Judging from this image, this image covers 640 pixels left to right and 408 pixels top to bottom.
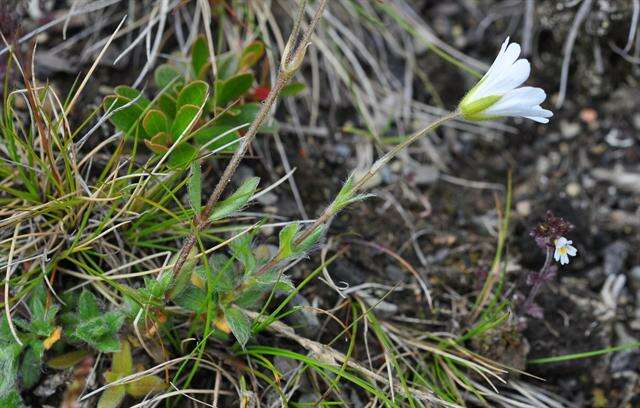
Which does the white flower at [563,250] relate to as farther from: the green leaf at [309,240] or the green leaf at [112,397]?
the green leaf at [112,397]

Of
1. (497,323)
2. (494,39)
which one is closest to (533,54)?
(494,39)

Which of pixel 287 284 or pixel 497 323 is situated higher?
pixel 287 284

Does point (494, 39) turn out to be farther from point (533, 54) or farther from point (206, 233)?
point (206, 233)

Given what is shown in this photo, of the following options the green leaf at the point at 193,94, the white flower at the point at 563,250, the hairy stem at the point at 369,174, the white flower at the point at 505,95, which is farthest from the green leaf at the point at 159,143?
the white flower at the point at 563,250

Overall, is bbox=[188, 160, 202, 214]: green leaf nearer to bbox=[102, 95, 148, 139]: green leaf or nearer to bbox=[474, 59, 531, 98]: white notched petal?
bbox=[102, 95, 148, 139]: green leaf

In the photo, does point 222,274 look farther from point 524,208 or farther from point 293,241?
point 524,208

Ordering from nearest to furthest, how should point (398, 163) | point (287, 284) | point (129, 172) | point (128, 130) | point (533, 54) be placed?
point (287, 284) → point (129, 172) → point (128, 130) → point (398, 163) → point (533, 54)

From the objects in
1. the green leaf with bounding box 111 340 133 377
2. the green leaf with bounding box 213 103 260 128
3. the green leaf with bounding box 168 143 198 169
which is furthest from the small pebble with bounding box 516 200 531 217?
the green leaf with bounding box 111 340 133 377

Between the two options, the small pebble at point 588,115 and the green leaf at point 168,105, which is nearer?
the green leaf at point 168,105
